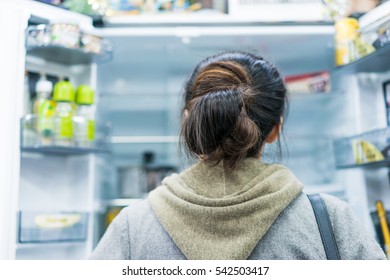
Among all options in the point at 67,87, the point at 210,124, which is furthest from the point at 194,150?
the point at 67,87

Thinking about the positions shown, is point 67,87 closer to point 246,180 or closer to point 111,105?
point 111,105

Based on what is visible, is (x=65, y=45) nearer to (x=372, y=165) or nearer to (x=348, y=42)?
(x=348, y=42)

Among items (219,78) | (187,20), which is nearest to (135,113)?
(187,20)

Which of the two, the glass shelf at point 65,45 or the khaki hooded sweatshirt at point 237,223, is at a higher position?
the glass shelf at point 65,45

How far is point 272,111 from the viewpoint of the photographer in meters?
0.81

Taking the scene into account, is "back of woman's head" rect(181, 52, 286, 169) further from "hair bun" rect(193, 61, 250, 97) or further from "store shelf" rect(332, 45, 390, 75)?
"store shelf" rect(332, 45, 390, 75)

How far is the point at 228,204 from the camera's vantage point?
725 mm

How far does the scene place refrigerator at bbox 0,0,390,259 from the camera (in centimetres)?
136

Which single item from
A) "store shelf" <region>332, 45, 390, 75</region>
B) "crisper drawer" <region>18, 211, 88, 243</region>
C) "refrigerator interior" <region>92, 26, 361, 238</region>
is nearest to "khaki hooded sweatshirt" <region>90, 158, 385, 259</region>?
"crisper drawer" <region>18, 211, 88, 243</region>

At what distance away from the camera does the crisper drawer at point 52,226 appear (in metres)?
1.37

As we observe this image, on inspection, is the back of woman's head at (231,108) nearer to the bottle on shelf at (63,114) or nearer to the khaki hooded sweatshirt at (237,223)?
the khaki hooded sweatshirt at (237,223)
